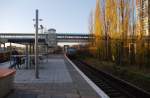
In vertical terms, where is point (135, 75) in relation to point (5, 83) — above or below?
below

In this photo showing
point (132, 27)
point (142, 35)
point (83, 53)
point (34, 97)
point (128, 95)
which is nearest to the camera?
point (34, 97)

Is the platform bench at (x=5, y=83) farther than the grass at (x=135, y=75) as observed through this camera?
No

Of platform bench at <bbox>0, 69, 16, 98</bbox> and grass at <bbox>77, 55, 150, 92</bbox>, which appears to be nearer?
platform bench at <bbox>0, 69, 16, 98</bbox>

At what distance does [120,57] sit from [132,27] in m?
3.97

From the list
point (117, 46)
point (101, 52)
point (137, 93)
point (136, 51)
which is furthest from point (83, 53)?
point (137, 93)

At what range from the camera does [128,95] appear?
14.2 metres

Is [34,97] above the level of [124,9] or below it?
below

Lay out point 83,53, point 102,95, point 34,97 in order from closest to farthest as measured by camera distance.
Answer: point 34,97 < point 102,95 < point 83,53

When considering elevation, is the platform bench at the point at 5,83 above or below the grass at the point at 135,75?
above

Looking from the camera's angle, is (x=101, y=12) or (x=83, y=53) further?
(x=83, y=53)

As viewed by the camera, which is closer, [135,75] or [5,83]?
[5,83]

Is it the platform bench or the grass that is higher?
the platform bench

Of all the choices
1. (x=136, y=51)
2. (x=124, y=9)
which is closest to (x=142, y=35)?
(x=136, y=51)

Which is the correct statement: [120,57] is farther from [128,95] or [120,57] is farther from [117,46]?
[128,95]
